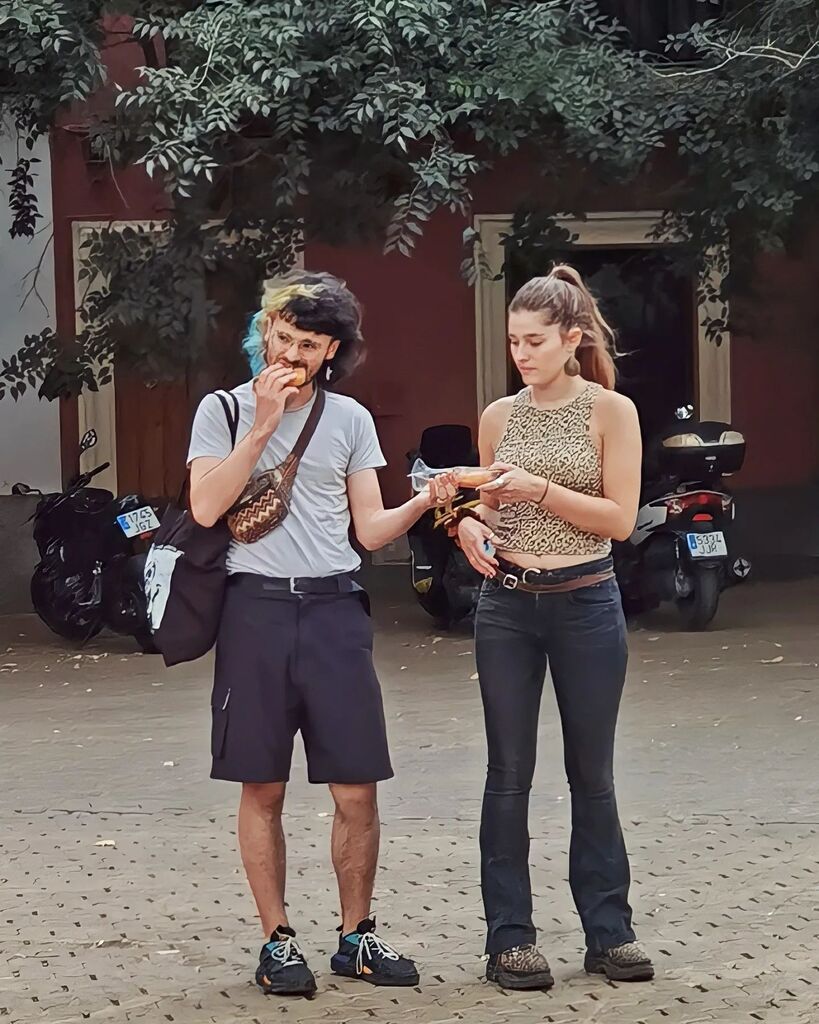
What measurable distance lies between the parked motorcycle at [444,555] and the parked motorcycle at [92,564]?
1.73 metres

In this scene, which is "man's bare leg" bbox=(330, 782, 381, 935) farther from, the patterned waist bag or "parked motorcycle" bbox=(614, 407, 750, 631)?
"parked motorcycle" bbox=(614, 407, 750, 631)

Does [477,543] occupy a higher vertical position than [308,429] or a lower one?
→ lower

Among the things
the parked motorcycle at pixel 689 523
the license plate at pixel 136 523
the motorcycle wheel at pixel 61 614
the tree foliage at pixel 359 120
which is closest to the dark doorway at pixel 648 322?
the tree foliage at pixel 359 120

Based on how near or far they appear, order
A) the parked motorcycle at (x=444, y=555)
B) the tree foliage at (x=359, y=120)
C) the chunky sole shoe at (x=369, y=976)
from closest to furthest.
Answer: the chunky sole shoe at (x=369, y=976) → the tree foliage at (x=359, y=120) → the parked motorcycle at (x=444, y=555)

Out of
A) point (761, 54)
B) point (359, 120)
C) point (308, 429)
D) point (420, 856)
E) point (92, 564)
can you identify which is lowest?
point (420, 856)

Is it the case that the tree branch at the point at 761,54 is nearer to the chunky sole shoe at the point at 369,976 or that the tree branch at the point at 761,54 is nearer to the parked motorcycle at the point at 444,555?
the parked motorcycle at the point at 444,555

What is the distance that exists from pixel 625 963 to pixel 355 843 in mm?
779

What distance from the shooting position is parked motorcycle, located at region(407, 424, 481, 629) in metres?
11.4

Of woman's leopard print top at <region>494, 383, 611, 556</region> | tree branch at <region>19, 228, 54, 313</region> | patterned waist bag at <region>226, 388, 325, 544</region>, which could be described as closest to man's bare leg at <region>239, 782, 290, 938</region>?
patterned waist bag at <region>226, 388, 325, 544</region>

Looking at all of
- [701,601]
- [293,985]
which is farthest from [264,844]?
[701,601]

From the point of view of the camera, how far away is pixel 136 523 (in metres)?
11.5

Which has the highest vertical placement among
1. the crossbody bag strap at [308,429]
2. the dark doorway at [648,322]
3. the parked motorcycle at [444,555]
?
the dark doorway at [648,322]

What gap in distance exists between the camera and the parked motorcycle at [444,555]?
37.5 ft

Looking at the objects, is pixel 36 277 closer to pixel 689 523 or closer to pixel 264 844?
pixel 689 523
